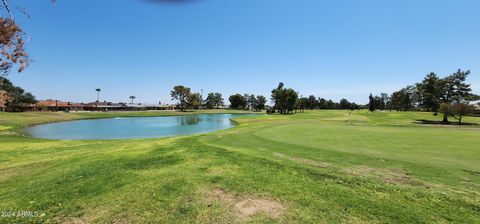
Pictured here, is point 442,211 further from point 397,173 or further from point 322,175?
point 397,173

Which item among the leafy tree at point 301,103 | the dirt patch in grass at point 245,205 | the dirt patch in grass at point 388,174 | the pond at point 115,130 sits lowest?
the pond at point 115,130

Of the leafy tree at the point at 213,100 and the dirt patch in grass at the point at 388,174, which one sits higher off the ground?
the leafy tree at the point at 213,100

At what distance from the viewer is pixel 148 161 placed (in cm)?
1020

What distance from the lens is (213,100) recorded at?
18825 centimetres

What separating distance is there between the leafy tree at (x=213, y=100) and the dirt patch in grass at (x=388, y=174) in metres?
177

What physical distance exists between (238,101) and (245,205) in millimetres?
169114

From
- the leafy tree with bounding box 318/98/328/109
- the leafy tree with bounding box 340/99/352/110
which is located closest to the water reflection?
the leafy tree with bounding box 318/98/328/109

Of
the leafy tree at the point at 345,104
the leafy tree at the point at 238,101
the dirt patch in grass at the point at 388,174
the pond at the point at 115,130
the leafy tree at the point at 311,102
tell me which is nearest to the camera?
the dirt patch in grass at the point at 388,174

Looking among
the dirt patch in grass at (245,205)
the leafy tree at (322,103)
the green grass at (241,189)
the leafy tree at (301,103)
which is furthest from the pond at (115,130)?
the leafy tree at (322,103)

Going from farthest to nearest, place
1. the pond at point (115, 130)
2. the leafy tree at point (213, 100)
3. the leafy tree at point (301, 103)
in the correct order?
the leafy tree at point (213, 100) → the leafy tree at point (301, 103) → the pond at point (115, 130)

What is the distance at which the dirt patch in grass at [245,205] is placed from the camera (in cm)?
530

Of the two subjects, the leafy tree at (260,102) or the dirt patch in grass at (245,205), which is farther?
the leafy tree at (260,102)

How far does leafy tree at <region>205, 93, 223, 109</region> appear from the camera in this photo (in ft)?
610

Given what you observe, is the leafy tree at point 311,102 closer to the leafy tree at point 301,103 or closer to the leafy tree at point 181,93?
the leafy tree at point 301,103
